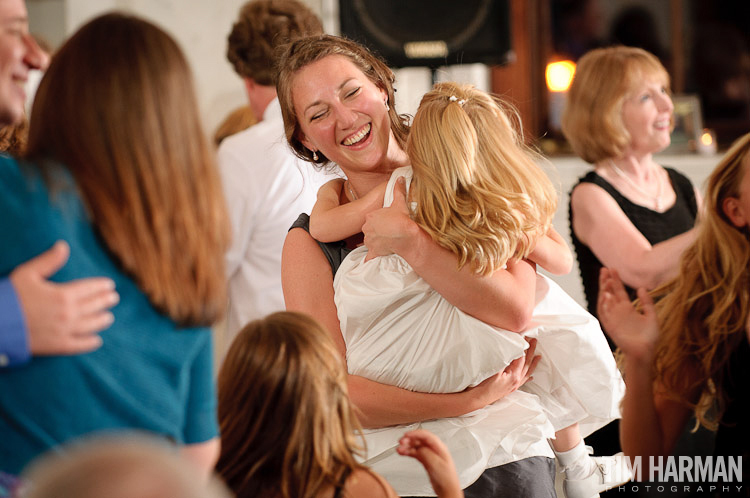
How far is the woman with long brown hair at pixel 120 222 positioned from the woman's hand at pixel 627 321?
30.3 inches

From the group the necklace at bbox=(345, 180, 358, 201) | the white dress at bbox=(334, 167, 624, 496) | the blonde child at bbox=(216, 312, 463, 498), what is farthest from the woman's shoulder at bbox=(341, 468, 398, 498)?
the necklace at bbox=(345, 180, 358, 201)

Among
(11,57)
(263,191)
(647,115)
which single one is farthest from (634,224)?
(11,57)

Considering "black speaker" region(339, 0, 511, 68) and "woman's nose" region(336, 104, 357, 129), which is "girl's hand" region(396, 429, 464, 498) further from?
"black speaker" region(339, 0, 511, 68)

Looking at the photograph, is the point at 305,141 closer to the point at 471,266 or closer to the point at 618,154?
the point at 471,266

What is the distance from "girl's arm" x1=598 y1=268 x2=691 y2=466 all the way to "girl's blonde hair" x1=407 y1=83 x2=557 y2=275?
0.18 meters

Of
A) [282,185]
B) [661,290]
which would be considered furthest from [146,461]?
[282,185]

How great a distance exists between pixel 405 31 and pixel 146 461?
10.6 ft

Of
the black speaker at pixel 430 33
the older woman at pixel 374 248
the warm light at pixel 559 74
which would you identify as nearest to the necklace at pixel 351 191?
the older woman at pixel 374 248

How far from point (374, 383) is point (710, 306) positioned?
0.66 metres

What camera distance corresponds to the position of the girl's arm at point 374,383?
159 cm

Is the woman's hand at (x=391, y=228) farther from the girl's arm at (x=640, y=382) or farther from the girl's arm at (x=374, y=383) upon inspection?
the girl's arm at (x=640, y=382)

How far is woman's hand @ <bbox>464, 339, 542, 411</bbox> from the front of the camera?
5.23 ft

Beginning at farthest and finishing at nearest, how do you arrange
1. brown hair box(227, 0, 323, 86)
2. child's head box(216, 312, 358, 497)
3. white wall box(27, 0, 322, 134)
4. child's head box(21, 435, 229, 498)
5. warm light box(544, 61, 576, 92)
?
warm light box(544, 61, 576, 92)
white wall box(27, 0, 322, 134)
brown hair box(227, 0, 323, 86)
child's head box(216, 312, 358, 497)
child's head box(21, 435, 229, 498)

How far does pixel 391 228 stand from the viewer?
1.55 metres
